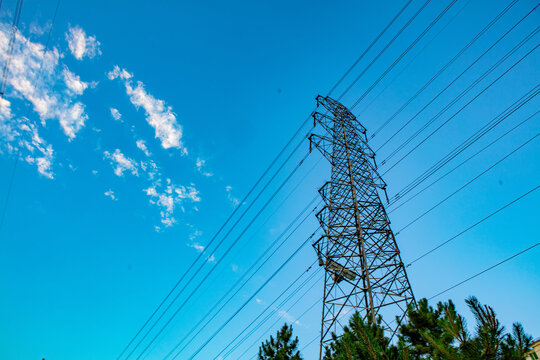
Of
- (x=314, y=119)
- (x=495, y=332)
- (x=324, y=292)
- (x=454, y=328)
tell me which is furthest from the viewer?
(x=314, y=119)

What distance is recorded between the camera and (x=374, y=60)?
1411 cm

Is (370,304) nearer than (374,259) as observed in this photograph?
Yes

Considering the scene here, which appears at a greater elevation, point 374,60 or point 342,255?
point 374,60

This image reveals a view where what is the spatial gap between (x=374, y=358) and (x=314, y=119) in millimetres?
14832

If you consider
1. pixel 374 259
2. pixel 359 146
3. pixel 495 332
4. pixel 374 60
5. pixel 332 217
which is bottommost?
pixel 495 332

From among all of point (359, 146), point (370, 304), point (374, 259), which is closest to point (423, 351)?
point (370, 304)

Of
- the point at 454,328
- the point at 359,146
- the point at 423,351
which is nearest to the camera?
the point at 454,328

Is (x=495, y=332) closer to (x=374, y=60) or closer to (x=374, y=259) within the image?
(x=374, y=259)

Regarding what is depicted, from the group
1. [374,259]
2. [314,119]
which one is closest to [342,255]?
[374,259]

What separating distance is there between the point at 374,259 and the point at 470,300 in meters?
7.23

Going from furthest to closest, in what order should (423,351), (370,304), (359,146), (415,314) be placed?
(359,146) → (370,304) → (415,314) → (423,351)

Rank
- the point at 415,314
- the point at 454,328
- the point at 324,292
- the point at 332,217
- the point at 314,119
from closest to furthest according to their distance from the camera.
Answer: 1. the point at 454,328
2. the point at 415,314
3. the point at 324,292
4. the point at 332,217
5. the point at 314,119

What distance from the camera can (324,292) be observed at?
410 inches

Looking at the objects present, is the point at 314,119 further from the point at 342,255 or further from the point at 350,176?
the point at 342,255
